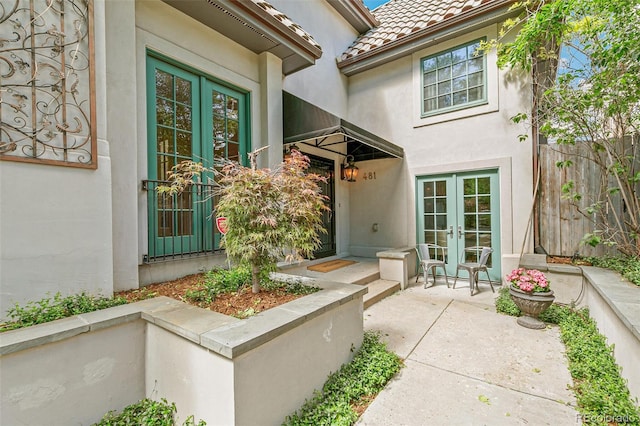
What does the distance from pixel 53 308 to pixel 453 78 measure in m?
7.47

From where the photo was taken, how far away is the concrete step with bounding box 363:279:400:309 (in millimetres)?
4664

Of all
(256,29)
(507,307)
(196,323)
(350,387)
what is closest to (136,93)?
(256,29)

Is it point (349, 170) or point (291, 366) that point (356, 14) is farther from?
point (291, 366)

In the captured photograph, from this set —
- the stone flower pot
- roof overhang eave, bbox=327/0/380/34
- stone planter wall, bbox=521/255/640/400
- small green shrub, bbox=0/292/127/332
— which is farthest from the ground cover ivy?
roof overhang eave, bbox=327/0/380/34

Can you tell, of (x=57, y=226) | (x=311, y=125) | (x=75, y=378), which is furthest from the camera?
(x=311, y=125)

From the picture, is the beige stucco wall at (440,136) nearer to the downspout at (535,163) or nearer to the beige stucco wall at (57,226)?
the downspout at (535,163)

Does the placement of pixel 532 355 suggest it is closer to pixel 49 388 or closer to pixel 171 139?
pixel 49 388

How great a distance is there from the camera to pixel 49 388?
6.46 feet

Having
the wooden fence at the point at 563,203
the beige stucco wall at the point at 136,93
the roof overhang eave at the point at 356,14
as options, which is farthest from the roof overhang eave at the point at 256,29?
the wooden fence at the point at 563,203

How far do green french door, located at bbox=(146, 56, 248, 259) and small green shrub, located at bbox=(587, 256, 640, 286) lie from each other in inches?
222

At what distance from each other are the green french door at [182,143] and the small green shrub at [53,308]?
0.98 meters

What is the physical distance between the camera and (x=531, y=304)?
383 cm

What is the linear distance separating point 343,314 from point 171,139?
327 cm

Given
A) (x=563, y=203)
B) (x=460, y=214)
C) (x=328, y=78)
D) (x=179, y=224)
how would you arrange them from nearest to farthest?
(x=179, y=224) → (x=563, y=203) → (x=460, y=214) → (x=328, y=78)
